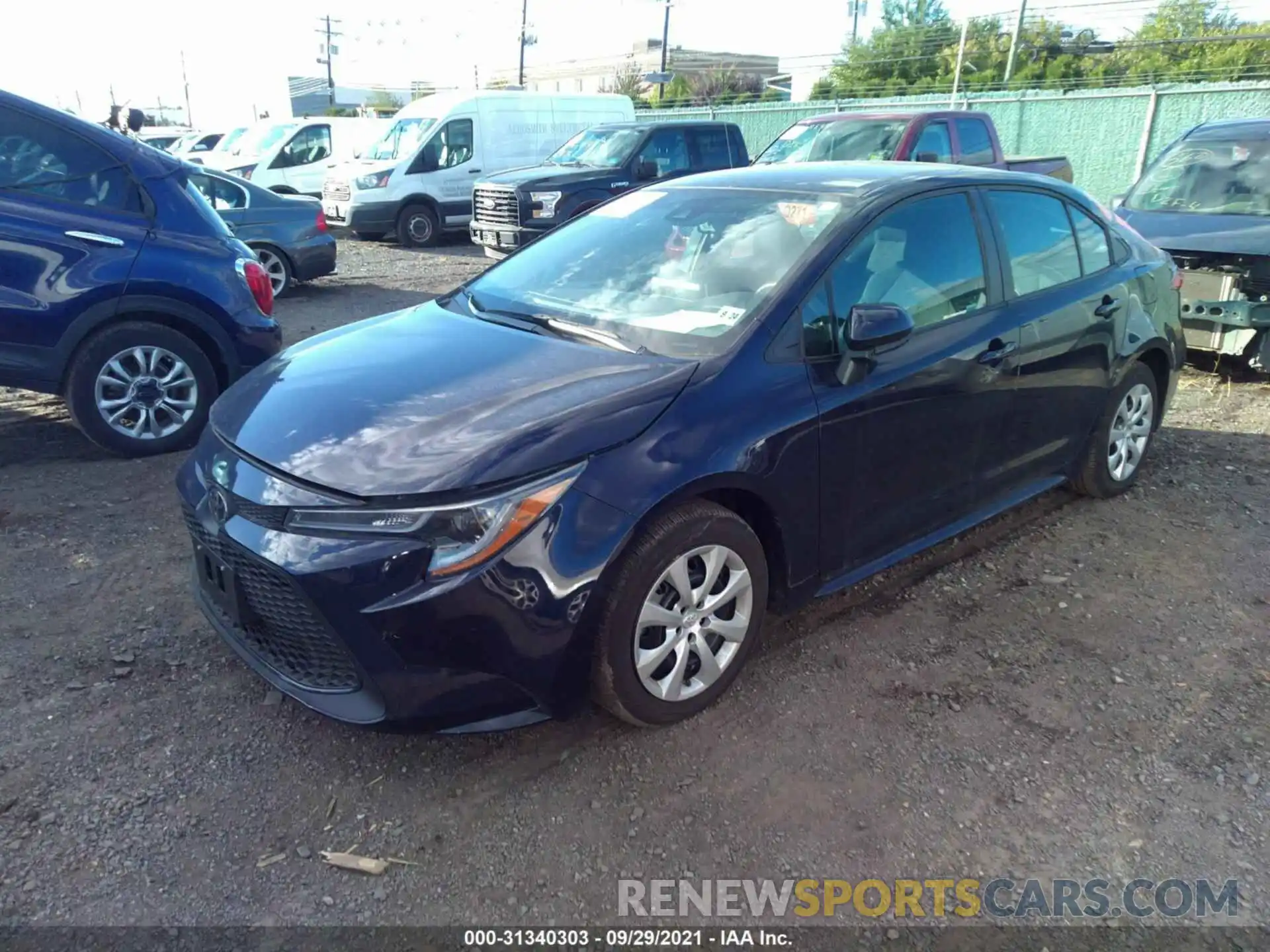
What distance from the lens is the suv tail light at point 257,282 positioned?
224 inches

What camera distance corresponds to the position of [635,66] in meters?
73.8

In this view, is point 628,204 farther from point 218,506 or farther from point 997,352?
point 218,506

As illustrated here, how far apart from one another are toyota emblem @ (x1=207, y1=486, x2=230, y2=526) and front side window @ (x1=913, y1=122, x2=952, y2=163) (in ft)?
32.4

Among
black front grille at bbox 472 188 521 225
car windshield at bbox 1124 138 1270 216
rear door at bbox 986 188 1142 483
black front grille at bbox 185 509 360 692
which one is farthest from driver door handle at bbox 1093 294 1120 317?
black front grille at bbox 472 188 521 225

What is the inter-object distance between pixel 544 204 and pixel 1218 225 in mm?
8295

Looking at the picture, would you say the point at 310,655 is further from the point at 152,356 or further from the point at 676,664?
the point at 152,356

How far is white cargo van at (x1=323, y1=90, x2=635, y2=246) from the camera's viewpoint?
51.0ft

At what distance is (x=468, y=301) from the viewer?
3.93m

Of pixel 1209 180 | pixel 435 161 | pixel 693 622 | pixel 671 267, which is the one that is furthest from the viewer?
pixel 435 161

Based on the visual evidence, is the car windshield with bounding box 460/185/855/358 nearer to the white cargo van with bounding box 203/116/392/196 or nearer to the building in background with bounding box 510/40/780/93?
the white cargo van with bounding box 203/116/392/196

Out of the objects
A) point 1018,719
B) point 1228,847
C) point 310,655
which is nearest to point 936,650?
point 1018,719

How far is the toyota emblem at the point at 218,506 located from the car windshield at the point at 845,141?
9230 millimetres

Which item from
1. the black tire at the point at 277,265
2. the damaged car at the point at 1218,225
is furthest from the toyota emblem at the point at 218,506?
the black tire at the point at 277,265

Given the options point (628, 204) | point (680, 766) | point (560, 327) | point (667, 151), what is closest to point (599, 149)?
point (667, 151)
